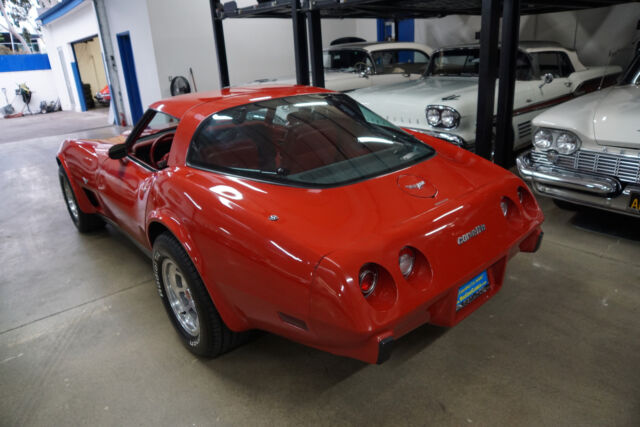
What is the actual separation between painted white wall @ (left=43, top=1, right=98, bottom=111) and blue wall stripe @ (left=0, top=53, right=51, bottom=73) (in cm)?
80

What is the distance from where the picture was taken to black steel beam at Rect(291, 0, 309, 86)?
17.4ft

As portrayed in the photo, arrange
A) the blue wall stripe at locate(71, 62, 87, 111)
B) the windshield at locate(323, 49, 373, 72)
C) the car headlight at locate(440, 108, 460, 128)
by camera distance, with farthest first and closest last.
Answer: the blue wall stripe at locate(71, 62, 87, 111) → the windshield at locate(323, 49, 373, 72) → the car headlight at locate(440, 108, 460, 128)

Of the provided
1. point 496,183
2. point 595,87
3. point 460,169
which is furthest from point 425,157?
point 595,87

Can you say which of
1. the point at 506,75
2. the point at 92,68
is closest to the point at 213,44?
the point at 506,75


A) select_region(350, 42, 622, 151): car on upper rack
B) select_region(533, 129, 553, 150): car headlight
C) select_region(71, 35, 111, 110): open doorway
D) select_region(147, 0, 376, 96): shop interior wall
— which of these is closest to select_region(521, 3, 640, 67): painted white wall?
select_region(350, 42, 622, 151): car on upper rack

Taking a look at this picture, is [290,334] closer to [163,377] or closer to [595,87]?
[163,377]

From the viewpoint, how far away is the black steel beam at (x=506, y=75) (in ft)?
11.9

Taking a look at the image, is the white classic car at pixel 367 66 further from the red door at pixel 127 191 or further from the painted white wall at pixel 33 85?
the painted white wall at pixel 33 85

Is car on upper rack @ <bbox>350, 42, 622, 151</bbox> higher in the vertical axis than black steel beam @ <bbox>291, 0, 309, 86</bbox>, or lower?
lower

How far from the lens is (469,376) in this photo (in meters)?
2.03

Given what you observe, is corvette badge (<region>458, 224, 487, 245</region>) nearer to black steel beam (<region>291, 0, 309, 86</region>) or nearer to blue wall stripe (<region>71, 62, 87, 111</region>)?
black steel beam (<region>291, 0, 309, 86</region>)

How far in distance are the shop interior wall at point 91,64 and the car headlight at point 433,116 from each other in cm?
1847

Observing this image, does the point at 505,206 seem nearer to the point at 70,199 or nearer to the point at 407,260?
the point at 407,260

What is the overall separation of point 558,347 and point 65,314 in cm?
288
